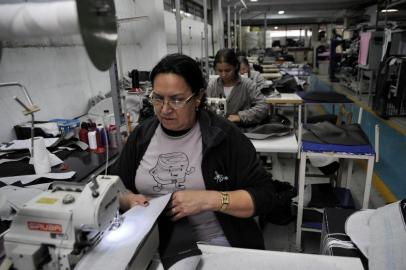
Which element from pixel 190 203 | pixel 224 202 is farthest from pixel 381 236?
pixel 190 203

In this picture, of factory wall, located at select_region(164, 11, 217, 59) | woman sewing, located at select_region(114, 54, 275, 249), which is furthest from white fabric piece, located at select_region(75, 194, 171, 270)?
factory wall, located at select_region(164, 11, 217, 59)

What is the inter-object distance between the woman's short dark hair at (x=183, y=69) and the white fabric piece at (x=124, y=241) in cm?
49

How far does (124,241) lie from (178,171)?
1.48 feet

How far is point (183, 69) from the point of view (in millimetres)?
1238

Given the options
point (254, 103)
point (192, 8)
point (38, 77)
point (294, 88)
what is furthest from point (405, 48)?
point (38, 77)

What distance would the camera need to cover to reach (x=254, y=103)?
287 centimetres

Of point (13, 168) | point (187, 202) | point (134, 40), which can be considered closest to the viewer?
point (187, 202)

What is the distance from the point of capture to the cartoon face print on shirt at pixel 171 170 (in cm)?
128

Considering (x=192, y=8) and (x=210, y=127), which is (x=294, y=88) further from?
(x=192, y=8)

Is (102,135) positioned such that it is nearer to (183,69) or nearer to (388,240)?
(183,69)

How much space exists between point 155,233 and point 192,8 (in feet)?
27.7

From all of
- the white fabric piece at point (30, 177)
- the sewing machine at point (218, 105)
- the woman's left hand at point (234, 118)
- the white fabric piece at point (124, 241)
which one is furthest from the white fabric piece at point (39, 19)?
the woman's left hand at point (234, 118)

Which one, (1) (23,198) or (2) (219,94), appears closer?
(1) (23,198)

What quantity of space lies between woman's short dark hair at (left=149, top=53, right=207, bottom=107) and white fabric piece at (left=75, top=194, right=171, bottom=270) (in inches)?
19.4
